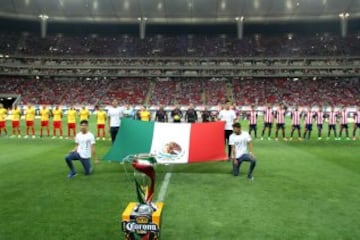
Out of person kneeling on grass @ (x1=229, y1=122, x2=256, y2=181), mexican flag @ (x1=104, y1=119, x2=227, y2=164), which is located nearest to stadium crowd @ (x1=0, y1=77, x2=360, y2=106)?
mexican flag @ (x1=104, y1=119, x2=227, y2=164)

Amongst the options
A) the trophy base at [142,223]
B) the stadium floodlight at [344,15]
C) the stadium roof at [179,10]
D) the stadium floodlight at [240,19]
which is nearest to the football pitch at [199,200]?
the trophy base at [142,223]

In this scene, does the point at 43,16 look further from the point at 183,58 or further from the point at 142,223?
the point at 142,223

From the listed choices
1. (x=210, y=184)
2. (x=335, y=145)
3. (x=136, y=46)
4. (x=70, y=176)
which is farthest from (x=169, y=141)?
(x=136, y=46)

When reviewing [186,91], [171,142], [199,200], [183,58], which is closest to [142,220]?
[199,200]

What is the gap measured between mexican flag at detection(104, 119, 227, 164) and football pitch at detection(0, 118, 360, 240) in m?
0.53

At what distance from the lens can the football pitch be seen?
6.46 metres

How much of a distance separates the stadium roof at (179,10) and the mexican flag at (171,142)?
4127cm

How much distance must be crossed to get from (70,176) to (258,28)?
2153 inches

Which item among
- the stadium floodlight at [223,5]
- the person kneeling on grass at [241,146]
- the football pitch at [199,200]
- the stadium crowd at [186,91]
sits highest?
the stadium floodlight at [223,5]

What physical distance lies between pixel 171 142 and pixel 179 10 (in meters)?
44.4

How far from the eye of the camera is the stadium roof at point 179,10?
50.5m

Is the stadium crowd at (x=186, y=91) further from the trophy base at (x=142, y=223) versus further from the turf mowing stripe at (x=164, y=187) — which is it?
the trophy base at (x=142, y=223)

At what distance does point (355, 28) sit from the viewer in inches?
2343

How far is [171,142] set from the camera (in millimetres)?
11391
